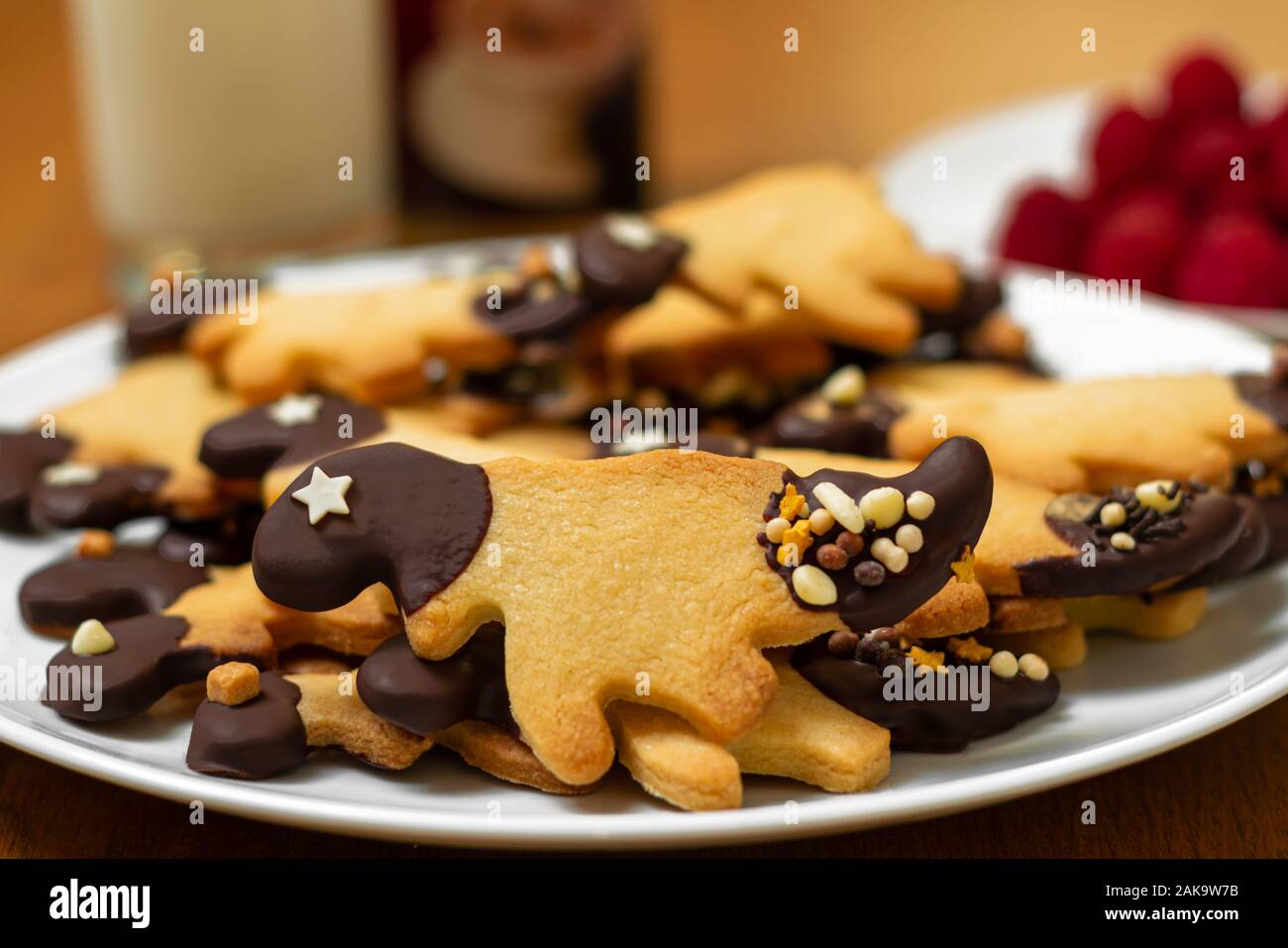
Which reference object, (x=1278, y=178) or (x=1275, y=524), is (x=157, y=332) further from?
(x=1278, y=178)

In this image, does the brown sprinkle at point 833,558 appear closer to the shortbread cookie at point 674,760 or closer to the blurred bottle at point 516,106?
the shortbread cookie at point 674,760

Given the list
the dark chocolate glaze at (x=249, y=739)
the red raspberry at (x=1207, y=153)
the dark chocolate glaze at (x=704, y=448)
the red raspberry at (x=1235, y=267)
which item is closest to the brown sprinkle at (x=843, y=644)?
the dark chocolate glaze at (x=704, y=448)

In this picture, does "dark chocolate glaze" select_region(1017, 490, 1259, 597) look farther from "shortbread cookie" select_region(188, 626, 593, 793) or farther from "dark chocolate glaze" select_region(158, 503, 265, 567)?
"dark chocolate glaze" select_region(158, 503, 265, 567)

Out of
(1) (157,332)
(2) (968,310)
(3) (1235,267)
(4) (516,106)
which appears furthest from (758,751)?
(4) (516,106)

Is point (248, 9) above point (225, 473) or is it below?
above

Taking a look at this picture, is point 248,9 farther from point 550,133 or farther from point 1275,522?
point 1275,522

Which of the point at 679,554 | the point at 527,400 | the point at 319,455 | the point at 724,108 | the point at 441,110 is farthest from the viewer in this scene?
the point at 724,108
